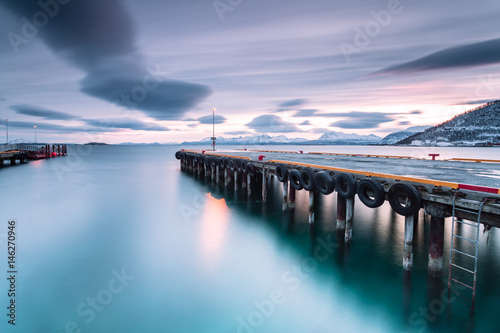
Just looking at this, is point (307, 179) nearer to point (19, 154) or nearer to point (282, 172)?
point (282, 172)

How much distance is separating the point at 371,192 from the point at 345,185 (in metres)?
1.43

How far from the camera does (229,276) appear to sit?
11.1m

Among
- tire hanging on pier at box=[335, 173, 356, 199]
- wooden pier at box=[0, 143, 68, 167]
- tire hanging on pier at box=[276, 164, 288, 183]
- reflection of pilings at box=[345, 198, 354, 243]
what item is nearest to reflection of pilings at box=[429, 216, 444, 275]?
tire hanging on pier at box=[335, 173, 356, 199]

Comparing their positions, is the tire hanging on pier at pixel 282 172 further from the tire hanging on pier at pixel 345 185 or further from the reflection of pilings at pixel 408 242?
the reflection of pilings at pixel 408 242

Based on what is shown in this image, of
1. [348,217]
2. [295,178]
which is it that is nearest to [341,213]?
[348,217]

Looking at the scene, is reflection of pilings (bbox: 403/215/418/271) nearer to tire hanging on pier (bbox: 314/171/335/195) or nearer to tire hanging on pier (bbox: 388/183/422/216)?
tire hanging on pier (bbox: 388/183/422/216)

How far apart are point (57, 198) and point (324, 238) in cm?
2413

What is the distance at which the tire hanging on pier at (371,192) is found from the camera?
10.3 metres

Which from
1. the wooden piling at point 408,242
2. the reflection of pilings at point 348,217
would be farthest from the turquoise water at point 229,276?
the reflection of pilings at point 348,217

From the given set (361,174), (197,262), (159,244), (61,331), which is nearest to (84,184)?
(159,244)

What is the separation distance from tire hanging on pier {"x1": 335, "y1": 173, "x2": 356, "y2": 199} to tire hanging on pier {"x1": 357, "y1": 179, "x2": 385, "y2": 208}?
1.81ft

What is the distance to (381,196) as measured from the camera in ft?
33.8

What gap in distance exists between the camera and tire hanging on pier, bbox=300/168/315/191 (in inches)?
557

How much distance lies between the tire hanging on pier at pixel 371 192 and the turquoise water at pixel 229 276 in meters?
2.72
